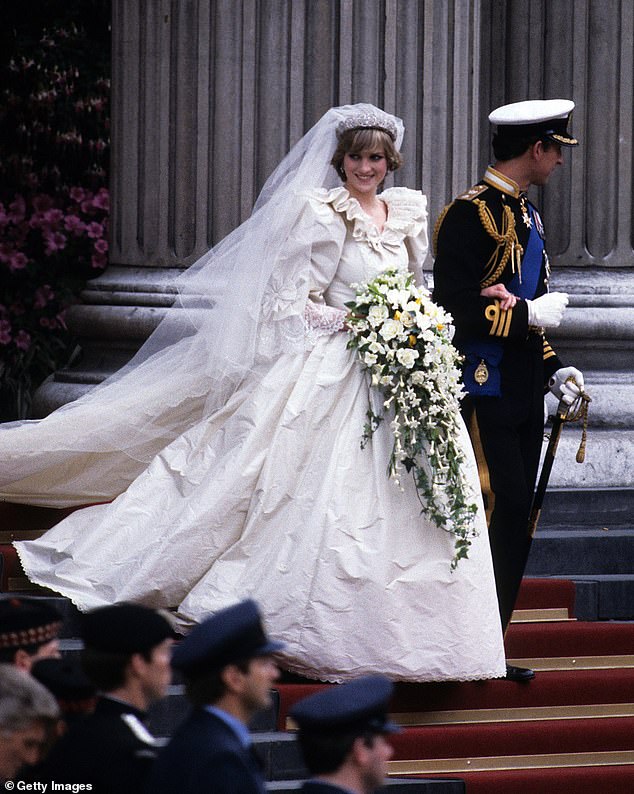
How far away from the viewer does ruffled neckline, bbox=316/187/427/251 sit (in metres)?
6.45

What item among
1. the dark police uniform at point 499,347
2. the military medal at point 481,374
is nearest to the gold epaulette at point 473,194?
the dark police uniform at point 499,347

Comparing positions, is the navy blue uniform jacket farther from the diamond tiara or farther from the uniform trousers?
the diamond tiara

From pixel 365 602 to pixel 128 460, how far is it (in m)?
1.47

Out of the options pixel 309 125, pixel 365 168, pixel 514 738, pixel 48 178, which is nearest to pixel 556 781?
pixel 514 738

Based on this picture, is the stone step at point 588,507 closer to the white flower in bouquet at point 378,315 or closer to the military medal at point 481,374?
the military medal at point 481,374

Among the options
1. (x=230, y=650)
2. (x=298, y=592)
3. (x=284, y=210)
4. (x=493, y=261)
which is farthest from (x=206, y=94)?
(x=230, y=650)

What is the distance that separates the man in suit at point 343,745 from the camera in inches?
132

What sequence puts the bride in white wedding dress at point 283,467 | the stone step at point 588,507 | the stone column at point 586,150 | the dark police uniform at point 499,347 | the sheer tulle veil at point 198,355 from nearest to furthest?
the bride in white wedding dress at point 283,467 → the dark police uniform at point 499,347 → the sheer tulle veil at point 198,355 → the stone step at point 588,507 → the stone column at point 586,150

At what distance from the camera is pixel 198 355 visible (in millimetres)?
6820

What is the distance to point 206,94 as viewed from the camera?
820 cm

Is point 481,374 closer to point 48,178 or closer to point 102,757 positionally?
point 102,757

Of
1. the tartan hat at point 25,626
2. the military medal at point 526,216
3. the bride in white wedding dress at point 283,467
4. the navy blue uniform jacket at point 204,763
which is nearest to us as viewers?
the navy blue uniform jacket at point 204,763

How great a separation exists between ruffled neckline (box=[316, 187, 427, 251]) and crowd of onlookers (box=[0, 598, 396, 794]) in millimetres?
2959

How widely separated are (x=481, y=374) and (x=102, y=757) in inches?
117
